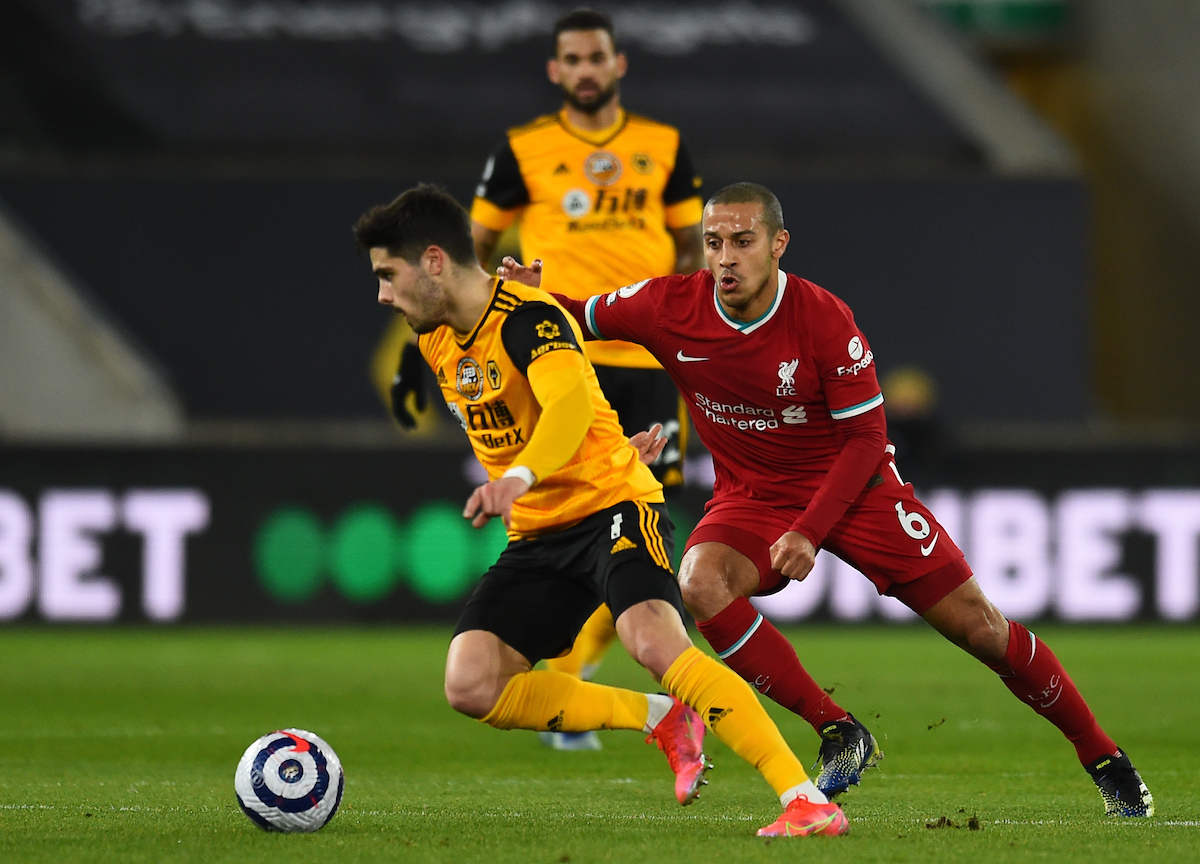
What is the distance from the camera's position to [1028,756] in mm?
6484

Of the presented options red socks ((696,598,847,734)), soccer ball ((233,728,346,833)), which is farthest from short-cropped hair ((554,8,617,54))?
soccer ball ((233,728,346,833))

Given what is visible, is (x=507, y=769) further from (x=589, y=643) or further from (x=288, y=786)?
(x=288, y=786)

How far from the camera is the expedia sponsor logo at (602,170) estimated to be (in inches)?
269

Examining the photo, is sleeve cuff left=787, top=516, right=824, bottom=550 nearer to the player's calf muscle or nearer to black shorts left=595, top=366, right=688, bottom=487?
the player's calf muscle

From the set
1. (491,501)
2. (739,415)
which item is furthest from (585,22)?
(491,501)

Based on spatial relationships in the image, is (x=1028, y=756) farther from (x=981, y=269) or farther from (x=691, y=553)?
(x=981, y=269)

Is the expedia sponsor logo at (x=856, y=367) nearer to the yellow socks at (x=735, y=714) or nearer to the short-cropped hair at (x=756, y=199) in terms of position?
the short-cropped hair at (x=756, y=199)

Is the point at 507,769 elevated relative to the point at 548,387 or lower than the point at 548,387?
lower

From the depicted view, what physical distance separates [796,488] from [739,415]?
0.91 feet

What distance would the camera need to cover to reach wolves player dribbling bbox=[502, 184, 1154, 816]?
4855mm

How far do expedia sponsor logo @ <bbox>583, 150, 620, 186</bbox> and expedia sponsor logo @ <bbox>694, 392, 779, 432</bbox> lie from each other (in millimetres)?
1880

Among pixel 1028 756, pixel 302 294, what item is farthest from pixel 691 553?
pixel 302 294

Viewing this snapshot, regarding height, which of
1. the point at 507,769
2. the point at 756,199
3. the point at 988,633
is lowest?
the point at 507,769

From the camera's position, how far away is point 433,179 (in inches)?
673
